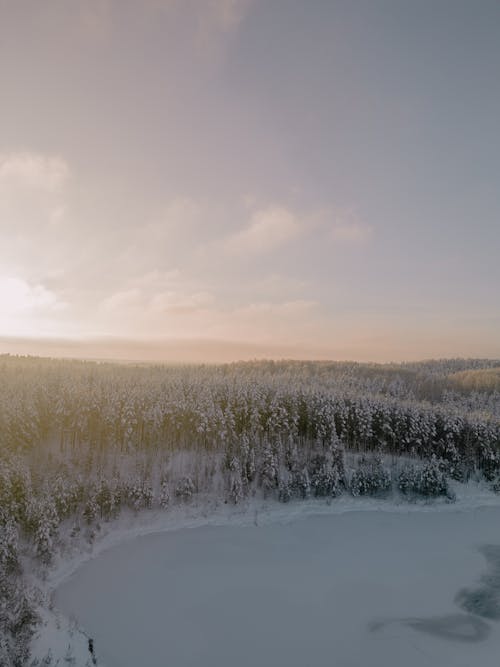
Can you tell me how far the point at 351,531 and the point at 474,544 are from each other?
14.8m

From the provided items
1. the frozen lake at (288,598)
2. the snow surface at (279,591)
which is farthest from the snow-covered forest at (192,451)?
the frozen lake at (288,598)

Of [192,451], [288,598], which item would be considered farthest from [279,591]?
[192,451]

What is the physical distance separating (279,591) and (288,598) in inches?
58.4

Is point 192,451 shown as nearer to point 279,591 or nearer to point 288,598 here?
point 279,591

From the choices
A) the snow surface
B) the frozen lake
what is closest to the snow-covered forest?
the snow surface

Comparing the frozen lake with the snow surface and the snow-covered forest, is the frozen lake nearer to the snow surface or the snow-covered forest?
the snow surface

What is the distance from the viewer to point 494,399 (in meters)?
148

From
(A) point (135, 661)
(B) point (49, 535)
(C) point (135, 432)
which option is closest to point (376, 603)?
(A) point (135, 661)

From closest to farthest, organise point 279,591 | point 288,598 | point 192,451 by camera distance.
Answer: point 288,598 < point 279,591 < point 192,451

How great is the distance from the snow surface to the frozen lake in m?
0.12

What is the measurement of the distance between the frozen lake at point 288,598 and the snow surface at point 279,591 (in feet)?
0.40

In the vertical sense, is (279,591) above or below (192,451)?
below

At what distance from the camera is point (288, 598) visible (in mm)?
34406

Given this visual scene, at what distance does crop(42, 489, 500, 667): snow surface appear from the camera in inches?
1065
